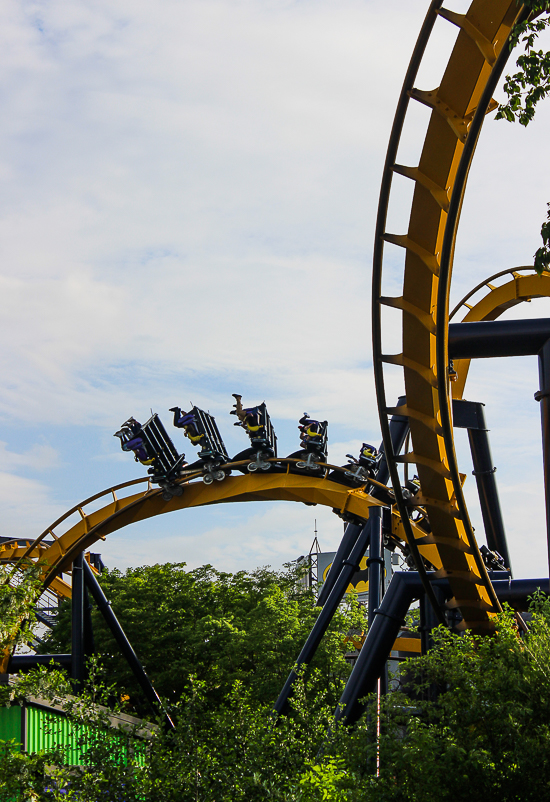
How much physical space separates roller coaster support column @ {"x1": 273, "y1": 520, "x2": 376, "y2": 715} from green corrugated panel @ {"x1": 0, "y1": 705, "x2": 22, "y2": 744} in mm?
5276

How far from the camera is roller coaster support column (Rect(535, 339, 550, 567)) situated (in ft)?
31.0

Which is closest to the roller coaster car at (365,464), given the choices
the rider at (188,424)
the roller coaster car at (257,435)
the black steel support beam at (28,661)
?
the roller coaster car at (257,435)

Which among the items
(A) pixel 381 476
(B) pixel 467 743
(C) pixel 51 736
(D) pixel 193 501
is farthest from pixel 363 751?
(D) pixel 193 501

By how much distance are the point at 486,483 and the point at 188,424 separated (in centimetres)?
692

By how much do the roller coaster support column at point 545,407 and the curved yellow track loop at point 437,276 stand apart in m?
1.16

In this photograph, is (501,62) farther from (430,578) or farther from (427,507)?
(430,578)

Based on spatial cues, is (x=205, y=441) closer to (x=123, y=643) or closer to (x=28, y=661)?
(x=123, y=643)

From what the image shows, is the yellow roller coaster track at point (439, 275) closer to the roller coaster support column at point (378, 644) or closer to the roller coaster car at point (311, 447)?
the roller coaster support column at point (378, 644)

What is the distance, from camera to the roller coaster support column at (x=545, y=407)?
9.44 m

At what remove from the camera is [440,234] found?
32.1 feet

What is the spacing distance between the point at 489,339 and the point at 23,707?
7.99 m

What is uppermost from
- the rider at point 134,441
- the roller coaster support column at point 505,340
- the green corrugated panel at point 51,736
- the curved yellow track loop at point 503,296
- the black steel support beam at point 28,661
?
the curved yellow track loop at point 503,296

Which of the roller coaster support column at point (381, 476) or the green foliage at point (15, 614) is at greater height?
the roller coaster support column at point (381, 476)

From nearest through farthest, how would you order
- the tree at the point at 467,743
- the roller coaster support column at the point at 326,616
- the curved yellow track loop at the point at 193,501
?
the tree at the point at 467,743
the roller coaster support column at the point at 326,616
the curved yellow track loop at the point at 193,501
